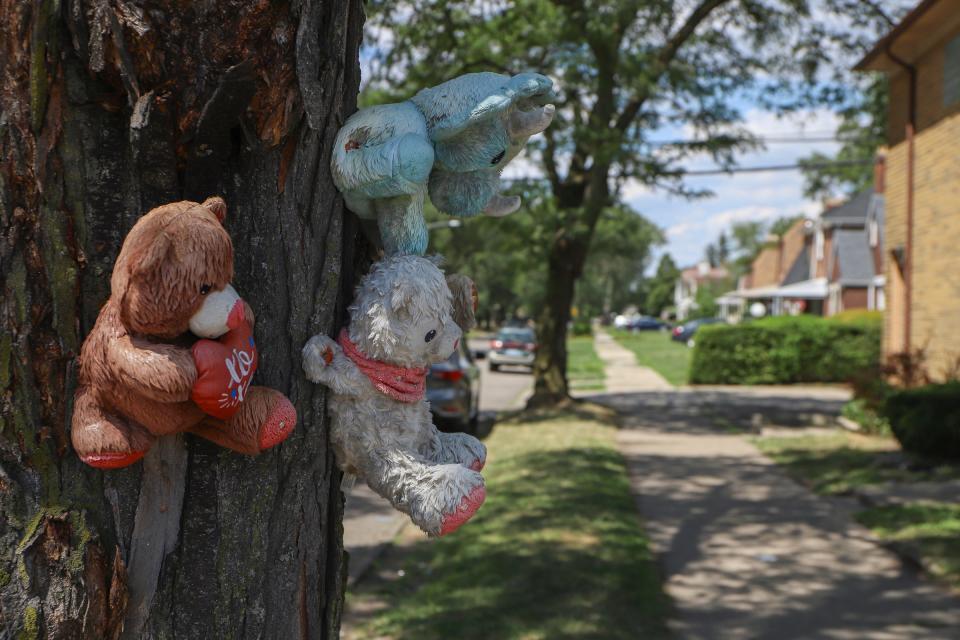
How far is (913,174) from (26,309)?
48.7 ft

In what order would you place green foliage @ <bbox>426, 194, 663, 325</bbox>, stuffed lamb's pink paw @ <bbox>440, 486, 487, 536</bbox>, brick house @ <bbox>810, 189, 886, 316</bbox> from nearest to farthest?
stuffed lamb's pink paw @ <bbox>440, 486, 487, 536</bbox> → green foliage @ <bbox>426, 194, 663, 325</bbox> → brick house @ <bbox>810, 189, 886, 316</bbox>

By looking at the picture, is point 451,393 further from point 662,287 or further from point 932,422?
point 662,287

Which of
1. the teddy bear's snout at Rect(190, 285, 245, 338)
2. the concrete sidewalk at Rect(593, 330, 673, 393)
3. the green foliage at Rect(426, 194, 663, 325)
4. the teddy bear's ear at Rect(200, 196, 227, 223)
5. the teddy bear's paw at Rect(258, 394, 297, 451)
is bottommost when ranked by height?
the concrete sidewalk at Rect(593, 330, 673, 393)

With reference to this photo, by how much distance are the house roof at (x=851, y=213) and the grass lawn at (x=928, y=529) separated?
3475 cm

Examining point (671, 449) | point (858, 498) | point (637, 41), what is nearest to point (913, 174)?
point (637, 41)

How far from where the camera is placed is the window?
1211cm

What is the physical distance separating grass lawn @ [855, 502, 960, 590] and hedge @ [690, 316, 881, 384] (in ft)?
50.8

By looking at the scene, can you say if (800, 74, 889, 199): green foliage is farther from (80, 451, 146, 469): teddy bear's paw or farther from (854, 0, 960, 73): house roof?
(80, 451, 146, 469): teddy bear's paw

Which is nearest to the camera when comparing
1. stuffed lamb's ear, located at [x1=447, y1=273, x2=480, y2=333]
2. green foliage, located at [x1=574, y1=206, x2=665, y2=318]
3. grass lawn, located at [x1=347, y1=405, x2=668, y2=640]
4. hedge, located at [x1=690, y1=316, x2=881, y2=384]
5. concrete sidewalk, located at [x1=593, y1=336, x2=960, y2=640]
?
stuffed lamb's ear, located at [x1=447, y1=273, x2=480, y2=333]

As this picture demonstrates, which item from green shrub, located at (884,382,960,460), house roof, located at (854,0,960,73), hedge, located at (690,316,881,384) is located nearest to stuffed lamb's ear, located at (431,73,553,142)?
green shrub, located at (884,382,960,460)

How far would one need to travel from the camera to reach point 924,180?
13281 mm

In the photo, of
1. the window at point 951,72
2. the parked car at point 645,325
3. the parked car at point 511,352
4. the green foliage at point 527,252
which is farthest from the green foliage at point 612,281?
the window at point 951,72

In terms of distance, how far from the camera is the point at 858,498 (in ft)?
28.6

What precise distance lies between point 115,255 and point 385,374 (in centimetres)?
52
